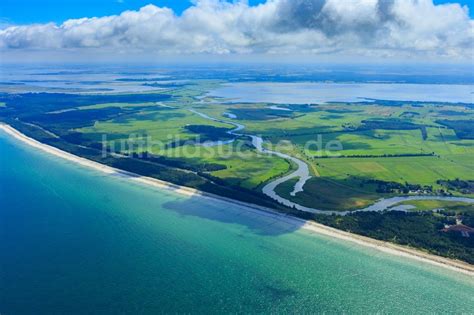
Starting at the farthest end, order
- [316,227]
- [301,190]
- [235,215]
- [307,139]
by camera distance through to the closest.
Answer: [307,139], [301,190], [235,215], [316,227]

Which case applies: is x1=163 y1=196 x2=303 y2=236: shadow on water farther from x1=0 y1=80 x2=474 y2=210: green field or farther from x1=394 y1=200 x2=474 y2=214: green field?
x1=394 y1=200 x2=474 y2=214: green field

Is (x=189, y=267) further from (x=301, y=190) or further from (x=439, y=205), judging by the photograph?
(x=439, y=205)

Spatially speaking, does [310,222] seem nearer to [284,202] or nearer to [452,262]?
[284,202]

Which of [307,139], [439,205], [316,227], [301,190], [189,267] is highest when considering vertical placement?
[307,139]

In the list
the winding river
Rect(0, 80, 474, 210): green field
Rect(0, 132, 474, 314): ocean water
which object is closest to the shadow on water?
Rect(0, 132, 474, 314): ocean water

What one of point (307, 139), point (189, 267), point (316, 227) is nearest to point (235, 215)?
point (316, 227)

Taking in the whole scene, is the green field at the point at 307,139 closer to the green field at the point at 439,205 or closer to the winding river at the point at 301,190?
the winding river at the point at 301,190
